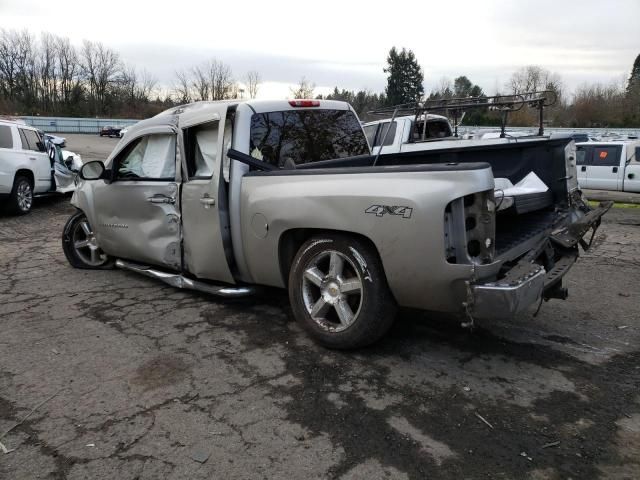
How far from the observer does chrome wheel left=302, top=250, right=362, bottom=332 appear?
3.67 m

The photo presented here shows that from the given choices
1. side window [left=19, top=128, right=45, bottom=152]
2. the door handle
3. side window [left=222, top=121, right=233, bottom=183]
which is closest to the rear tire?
side window [left=19, top=128, right=45, bottom=152]

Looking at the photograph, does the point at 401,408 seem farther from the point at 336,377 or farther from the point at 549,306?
the point at 549,306

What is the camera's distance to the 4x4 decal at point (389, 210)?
10.5ft

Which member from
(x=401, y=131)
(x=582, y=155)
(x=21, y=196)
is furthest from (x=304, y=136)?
(x=582, y=155)

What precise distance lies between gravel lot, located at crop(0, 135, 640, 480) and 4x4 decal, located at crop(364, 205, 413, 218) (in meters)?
1.08

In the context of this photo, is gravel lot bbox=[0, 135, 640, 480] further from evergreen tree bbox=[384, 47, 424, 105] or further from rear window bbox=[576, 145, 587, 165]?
evergreen tree bbox=[384, 47, 424, 105]

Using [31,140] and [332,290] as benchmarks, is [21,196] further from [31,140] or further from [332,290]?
[332,290]

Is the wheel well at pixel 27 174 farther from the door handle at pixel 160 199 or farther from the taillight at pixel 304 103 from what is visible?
the taillight at pixel 304 103

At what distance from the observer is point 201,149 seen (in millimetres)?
4617

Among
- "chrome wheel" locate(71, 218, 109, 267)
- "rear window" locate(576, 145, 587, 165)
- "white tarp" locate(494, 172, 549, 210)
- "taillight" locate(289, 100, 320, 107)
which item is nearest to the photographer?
"white tarp" locate(494, 172, 549, 210)

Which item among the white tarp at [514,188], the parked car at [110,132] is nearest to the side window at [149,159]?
the white tarp at [514,188]

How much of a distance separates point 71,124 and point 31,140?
47531mm

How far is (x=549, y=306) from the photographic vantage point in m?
4.94

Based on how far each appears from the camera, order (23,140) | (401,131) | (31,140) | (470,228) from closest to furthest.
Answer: (470,228), (401,131), (23,140), (31,140)
